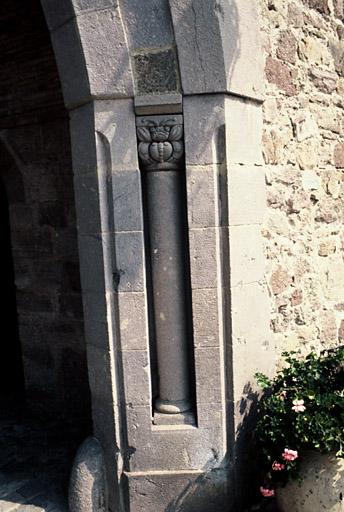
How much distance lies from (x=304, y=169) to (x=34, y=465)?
9.27 ft

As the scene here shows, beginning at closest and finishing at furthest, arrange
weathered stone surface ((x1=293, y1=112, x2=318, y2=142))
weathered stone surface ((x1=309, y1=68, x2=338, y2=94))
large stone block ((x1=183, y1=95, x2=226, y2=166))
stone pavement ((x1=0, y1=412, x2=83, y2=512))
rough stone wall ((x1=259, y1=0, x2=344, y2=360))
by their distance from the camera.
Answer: large stone block ((x1=183, y1=95, x2=226, y2=166)) < stone pavement ((x1=0, y1=412, x2=83, y2=512)) < rough stone wall ((x1=259, y1=0, x2=344, y2=360)) < weathered stone surface ((x1=293, y1=112, x2=318, y2=142)) < weathered stone surface ((x1=309, y1=68, x2=338, y2=94))

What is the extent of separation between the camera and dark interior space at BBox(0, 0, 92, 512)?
12.1ft

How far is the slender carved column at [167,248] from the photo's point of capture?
259cm

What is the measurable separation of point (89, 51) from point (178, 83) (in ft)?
1.61

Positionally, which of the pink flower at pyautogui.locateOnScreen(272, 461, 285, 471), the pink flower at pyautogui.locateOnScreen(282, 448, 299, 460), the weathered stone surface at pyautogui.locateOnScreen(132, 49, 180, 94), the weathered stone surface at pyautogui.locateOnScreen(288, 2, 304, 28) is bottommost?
the pink flower at pyautogui.locateOnScreen(272, 461, 285, 471)

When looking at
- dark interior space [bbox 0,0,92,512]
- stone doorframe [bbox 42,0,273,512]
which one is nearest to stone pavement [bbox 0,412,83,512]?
dark interior space [bbox 0,0,92,512]

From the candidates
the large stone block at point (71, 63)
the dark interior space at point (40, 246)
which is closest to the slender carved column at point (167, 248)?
the large stone block at point (71, 63)

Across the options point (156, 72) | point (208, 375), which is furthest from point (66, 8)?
point (208, 375)

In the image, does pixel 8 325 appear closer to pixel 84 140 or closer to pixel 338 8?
pixel 84 140

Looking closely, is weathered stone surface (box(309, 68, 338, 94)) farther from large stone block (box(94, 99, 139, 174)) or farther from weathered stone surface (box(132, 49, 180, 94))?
large stone block (box(94, 99, 139, 174))

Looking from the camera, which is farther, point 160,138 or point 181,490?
point 181,490

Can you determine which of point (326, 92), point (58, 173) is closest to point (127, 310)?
point (58, 173)

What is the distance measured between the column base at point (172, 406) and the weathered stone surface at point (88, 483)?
18.6 inches

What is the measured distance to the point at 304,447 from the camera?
252 cm
